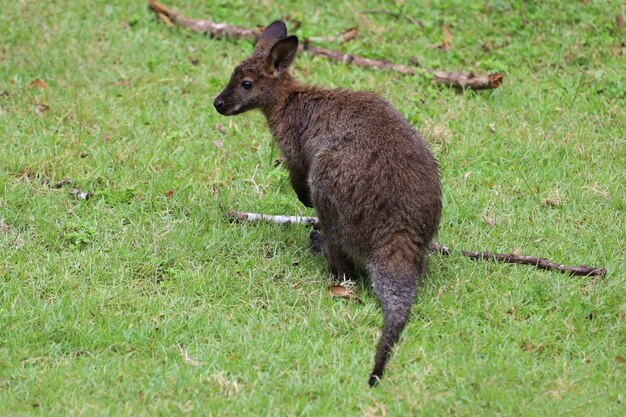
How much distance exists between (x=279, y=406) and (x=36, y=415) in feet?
3.74

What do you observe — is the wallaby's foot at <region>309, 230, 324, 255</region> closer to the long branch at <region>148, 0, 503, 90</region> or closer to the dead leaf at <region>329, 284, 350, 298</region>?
the dead leaf at <region>329, 284, 350, 298</region>

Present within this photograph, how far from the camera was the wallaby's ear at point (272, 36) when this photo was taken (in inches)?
248

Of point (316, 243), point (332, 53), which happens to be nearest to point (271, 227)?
point (316, 243)

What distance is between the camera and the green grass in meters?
4.61

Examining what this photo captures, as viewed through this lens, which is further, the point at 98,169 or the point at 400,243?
the point at 98,169

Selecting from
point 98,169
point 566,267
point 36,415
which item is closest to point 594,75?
point 566,267

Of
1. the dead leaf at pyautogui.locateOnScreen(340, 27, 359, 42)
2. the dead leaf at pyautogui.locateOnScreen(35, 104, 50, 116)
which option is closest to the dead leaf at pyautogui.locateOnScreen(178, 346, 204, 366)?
the dead leaf at pyautogui.locateOnScreen(35, 104, 50, 116)

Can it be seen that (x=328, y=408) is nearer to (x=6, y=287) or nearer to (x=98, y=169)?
(x=6, y=287)

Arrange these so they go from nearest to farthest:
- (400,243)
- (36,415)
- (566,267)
Answer: (36,415)
(400,243)
(566,267)

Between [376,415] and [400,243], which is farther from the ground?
[400,243]

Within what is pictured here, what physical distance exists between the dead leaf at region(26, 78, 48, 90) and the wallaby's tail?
12.9 feet

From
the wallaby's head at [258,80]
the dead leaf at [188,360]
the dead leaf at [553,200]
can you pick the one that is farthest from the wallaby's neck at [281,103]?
the dead leaf at [553,200]

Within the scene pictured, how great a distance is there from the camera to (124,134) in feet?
23.9

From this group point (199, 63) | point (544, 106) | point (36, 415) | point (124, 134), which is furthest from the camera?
point (199, 63)
